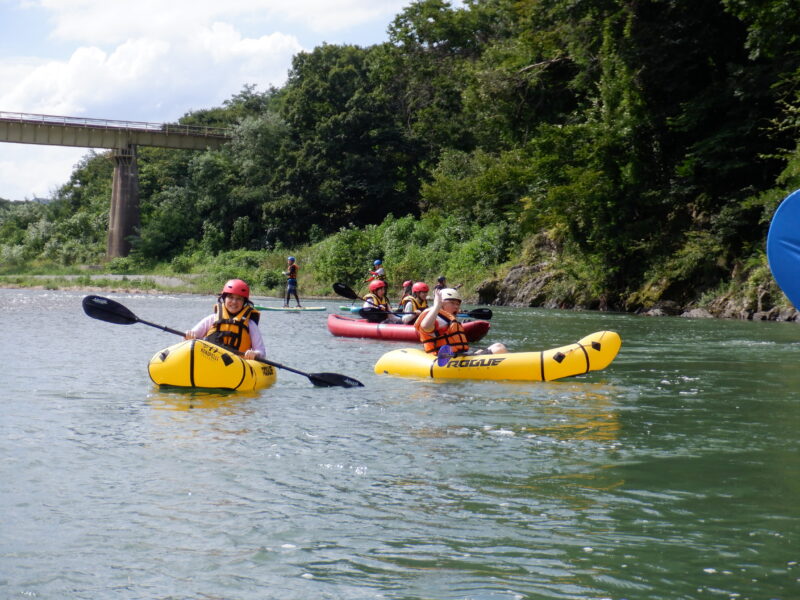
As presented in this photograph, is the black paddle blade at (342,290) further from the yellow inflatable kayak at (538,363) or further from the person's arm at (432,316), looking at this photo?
the yellow inflatable kayak at (538,363)

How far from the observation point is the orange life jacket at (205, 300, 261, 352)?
9.07 meters

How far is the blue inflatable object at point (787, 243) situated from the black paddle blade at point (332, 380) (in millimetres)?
4012

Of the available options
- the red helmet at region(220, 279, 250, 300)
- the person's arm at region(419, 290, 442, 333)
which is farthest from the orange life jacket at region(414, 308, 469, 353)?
the red helmet at region(220, 279, 250, 300)

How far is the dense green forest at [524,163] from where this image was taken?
20984 millimetres

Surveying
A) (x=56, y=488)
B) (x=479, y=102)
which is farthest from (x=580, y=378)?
(x=479, y=102)

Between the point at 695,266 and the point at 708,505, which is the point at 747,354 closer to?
the point at 708,505

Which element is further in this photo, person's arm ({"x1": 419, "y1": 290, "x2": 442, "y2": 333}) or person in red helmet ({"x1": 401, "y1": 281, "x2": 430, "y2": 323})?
person in red helmet ({"x1": 401, "y1": 281, "x2": 430, "y2": 323})

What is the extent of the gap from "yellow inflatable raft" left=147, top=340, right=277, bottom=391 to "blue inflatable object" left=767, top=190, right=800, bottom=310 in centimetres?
466

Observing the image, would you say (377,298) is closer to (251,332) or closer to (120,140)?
(251,332)

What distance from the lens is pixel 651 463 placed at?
585cm

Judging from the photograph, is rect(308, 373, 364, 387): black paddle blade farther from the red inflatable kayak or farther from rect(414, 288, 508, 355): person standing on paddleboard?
the red inflatable kayak

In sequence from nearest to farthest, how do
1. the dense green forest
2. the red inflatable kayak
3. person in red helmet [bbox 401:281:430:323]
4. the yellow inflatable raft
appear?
the yellow inflatable raft → person in red helmet [bbox 401:281:430:323] → the red inflatable kayak → the dense green forest

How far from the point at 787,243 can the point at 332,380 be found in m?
4.28

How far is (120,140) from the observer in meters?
43.0
